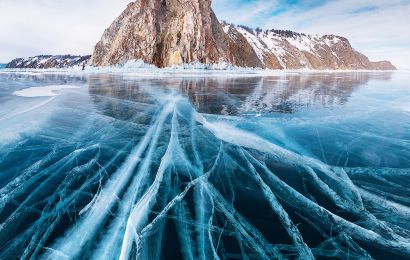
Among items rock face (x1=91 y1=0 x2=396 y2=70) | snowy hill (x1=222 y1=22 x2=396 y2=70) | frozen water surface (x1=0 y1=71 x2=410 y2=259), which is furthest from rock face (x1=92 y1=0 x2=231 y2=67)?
frozen water surface (x1=0 y1=71 x2=410 y2=259)

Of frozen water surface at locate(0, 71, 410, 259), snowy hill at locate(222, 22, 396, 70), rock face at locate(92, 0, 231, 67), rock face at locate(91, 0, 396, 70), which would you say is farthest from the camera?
snowy hill at locate(222, 22, 396, 70)

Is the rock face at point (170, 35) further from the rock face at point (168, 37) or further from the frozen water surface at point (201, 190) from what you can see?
the frozen water surface at point (201, 190)

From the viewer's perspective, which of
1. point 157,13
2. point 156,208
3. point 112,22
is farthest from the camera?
point 112,22

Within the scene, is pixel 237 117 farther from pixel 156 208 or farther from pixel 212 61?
pixel 212 61

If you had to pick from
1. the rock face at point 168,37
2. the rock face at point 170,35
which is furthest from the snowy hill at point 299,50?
the rock face at point 170,35

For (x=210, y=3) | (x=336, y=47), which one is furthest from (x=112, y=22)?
(x=336, y=47)

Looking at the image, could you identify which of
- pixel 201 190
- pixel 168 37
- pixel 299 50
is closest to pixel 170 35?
pixel 168 37

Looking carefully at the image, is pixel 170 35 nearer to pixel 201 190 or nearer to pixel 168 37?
pixel 168 37

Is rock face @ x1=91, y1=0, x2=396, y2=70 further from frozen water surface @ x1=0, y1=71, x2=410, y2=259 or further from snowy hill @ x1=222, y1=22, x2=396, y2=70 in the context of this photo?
frozen water surface @ x1=0, y1=71, x2=410, y2=259

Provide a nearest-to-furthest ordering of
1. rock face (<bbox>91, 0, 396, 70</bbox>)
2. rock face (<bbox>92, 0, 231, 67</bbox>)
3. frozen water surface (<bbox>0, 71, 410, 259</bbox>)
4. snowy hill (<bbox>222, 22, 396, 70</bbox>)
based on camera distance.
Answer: frozen water surface (<bbox>0, 71, 410, 259</bbox>)
rock face (<bbox>92, 0, 231, 67</bbox>)
rock face (<bbox>91, 0, 396, 70</bbox>)
snowy hill (<bbox>222, 22, 396, 70</bbox>)
